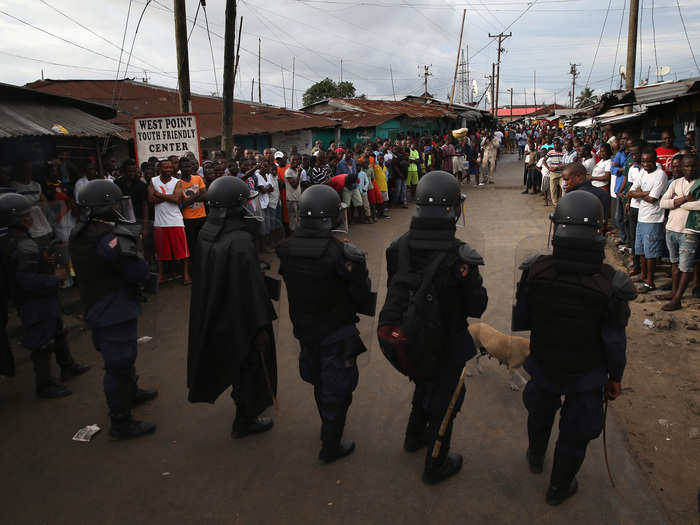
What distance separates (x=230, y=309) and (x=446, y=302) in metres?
1.43

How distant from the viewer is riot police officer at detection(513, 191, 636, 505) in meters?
2.59

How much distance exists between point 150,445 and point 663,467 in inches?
139

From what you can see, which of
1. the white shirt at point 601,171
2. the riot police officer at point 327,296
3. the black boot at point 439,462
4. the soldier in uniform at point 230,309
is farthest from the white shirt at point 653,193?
the soldier in uniform at point 230,309

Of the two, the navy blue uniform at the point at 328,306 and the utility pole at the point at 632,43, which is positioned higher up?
the utility pole at the point at 632,43

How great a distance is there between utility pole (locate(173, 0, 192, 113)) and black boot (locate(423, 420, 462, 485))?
28.9ft

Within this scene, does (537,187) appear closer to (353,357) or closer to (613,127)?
(613,127)

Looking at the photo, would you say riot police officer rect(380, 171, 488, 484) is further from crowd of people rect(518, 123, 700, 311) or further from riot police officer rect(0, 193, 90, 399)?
crowd of people rect(518, 123, 700, 311)

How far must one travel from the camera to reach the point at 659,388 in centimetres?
421

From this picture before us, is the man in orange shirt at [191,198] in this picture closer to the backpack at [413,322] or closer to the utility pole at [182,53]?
the utility pole at [182,53]

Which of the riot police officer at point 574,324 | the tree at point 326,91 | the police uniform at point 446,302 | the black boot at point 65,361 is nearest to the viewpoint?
the riot police officer at point 574,324

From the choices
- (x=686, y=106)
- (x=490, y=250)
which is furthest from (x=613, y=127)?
(x=490, y=250)

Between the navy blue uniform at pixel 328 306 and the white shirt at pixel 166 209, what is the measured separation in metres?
4.65

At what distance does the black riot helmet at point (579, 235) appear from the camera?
2.59 metres

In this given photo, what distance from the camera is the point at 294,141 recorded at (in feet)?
65.1
